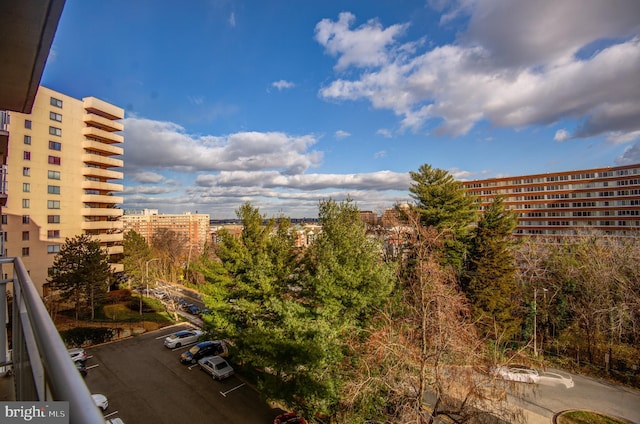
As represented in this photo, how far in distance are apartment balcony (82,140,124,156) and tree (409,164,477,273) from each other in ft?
96.7

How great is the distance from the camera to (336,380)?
32.8 feet

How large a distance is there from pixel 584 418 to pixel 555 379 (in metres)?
3.92

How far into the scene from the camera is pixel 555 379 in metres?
16.9

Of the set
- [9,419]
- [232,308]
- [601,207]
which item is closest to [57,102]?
[232,308]

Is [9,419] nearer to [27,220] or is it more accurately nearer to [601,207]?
[27,220]

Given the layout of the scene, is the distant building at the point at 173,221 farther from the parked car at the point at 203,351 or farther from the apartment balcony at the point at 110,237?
the parked car at the point at 203,351

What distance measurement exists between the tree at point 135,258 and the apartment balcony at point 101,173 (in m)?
6.22

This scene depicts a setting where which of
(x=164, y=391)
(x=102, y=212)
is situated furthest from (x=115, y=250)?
(x=164, y=391)

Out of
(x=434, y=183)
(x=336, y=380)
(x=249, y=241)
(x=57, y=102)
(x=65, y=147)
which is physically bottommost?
(x=336, y=380)

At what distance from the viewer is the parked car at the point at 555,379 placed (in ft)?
53.8

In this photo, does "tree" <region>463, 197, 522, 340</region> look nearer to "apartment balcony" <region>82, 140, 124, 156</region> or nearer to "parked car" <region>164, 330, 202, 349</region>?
"parked car" <region>164, 330, 202, 349</region>

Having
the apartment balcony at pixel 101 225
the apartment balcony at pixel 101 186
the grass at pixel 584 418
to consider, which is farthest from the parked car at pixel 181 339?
the apartment balcony at pixel 101 186

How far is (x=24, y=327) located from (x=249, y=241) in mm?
15374

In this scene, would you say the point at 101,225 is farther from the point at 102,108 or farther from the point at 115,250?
the point at 102,108
